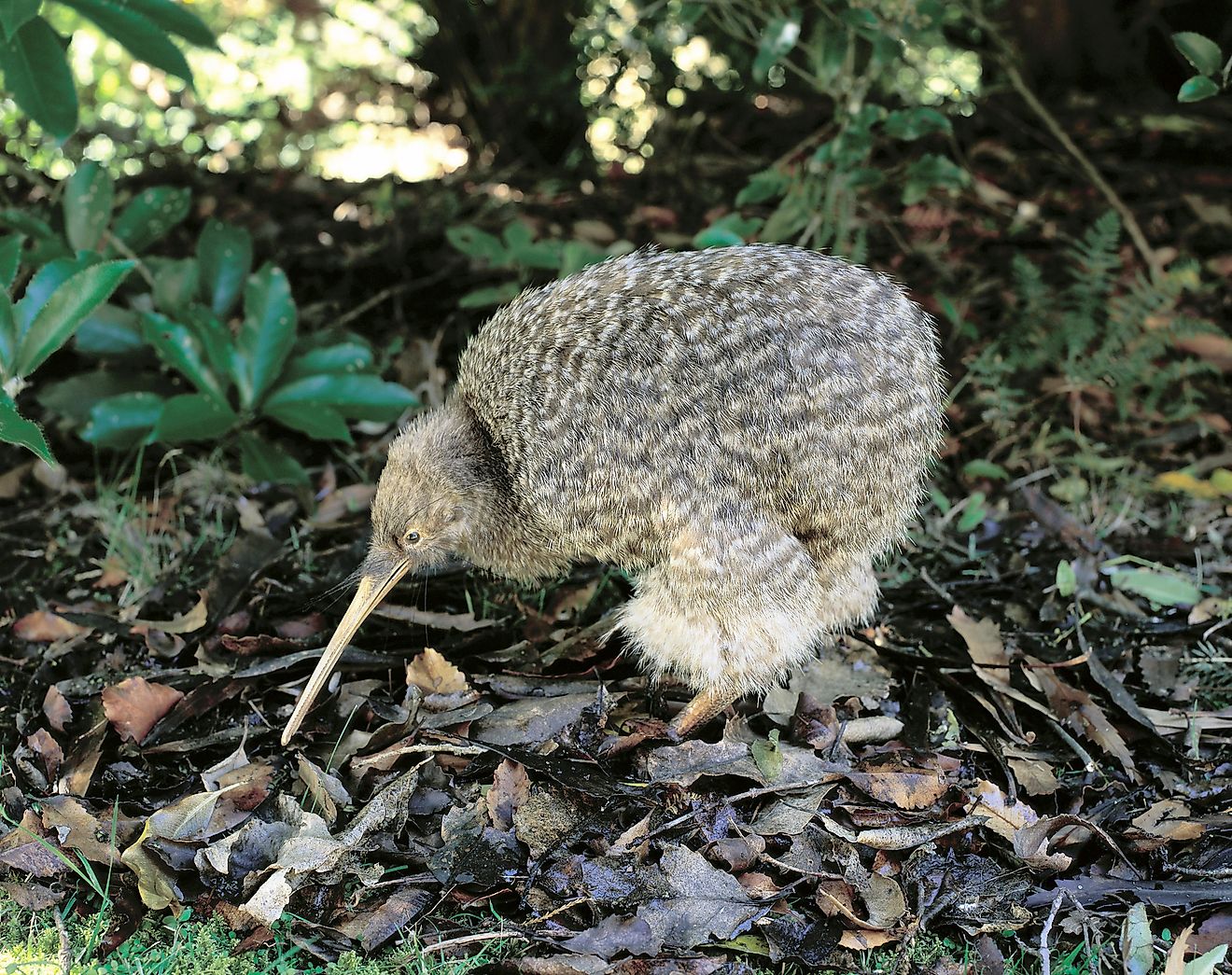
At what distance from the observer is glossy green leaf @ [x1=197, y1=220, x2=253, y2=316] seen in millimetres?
4516

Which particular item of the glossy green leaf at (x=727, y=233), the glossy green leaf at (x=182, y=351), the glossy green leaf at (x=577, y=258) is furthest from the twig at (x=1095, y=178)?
the glossy green leaf at (x=182, y=351)

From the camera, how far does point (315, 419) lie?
13.4ft

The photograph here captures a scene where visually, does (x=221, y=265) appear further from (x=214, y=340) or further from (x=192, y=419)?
(x=192, y=419)

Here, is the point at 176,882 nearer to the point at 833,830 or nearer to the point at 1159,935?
the point at 833,830

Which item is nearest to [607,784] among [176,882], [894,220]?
[176,882]

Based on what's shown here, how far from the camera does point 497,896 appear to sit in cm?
281

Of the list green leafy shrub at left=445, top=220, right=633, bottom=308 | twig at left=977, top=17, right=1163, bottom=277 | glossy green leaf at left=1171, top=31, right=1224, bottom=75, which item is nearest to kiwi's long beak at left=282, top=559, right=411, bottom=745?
green leafy shrub at left=445, top=220, right=633, bottom=308

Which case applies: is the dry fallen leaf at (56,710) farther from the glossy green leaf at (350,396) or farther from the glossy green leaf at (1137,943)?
the glossy green leaf at (1137,943)

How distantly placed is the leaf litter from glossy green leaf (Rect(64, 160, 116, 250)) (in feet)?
4.68

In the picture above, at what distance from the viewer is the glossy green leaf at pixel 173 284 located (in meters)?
4.40

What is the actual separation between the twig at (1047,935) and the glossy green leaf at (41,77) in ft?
12.4

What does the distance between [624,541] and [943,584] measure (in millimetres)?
1440

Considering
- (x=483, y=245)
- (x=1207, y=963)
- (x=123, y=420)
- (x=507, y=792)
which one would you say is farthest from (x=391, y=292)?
(x=1207, y=963)

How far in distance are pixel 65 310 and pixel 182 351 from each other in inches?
25.3
